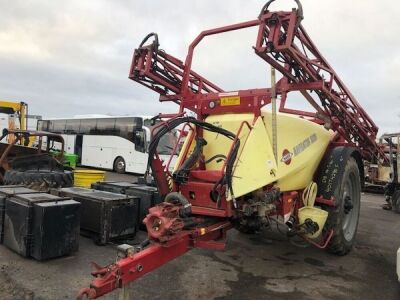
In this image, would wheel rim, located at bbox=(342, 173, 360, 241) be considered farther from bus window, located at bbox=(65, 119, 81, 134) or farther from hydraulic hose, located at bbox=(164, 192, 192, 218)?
bus window, located at bbox=(65, 119, 81, 134)

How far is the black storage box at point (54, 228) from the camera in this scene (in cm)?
517

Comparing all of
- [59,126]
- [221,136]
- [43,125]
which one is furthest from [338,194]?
[43,125]

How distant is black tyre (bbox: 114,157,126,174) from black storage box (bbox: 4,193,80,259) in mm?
15103

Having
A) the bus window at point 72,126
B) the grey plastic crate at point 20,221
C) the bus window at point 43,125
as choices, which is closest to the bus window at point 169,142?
the grey plastic crate at point 20,221

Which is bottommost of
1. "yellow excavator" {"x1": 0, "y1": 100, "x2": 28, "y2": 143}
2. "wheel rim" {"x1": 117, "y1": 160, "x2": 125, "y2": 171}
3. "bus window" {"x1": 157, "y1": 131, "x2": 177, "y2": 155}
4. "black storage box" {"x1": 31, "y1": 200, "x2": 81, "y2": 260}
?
"black storage box" {"x1": 31, "y1": 200, "x2": 81, "y2": 260}

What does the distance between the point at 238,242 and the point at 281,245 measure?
71cm

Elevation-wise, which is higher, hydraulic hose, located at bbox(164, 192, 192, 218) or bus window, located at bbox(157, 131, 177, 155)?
bus window, located at bbox(157, 131, 177, 155)

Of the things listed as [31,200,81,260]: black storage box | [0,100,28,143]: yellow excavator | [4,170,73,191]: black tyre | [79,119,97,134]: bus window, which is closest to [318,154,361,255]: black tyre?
[31,200,81,260]: black storage box

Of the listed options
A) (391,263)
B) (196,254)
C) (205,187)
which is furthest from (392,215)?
(205,187)

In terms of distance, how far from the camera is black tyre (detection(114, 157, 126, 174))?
68.4ft

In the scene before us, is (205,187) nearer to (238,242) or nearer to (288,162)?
(288,162)

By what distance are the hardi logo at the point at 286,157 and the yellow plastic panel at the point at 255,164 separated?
31cm

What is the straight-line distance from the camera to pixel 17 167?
867 centimetres

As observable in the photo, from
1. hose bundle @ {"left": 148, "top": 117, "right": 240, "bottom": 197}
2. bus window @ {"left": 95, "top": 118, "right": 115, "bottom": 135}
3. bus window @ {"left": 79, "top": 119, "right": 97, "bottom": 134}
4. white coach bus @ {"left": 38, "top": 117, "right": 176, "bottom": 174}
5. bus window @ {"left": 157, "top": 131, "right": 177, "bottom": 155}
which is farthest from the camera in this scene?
bus window @ {"left": 79, "top": 119, "right": 97, "bottom": 134}
